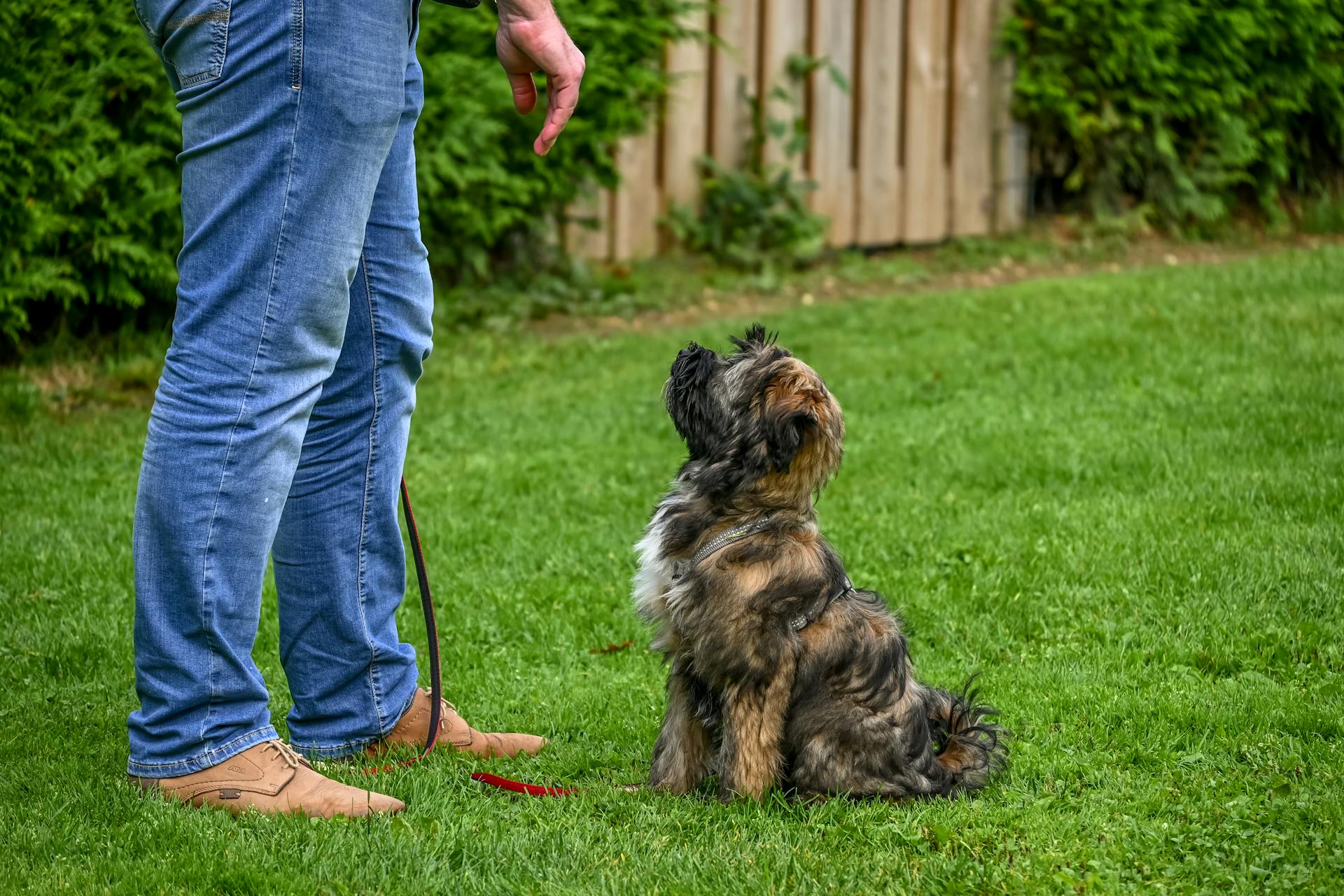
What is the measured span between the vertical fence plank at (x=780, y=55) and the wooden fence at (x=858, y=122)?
0.01 metres

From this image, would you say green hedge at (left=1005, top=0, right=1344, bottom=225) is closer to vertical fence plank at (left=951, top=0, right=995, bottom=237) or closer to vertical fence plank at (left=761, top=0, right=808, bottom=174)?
vertical fence plank at (left=951, top=0, right=995, bottom=237)

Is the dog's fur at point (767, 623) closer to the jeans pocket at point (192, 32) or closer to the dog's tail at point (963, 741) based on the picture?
the dog's tail at point (963, 741)

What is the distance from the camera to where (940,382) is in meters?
7.60

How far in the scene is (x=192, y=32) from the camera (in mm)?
2934

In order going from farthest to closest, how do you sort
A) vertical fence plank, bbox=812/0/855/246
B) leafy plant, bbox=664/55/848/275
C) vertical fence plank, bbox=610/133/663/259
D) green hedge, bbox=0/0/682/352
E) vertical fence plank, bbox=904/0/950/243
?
vertical fence plank, bbox=904/0/950/243
vertical fence plank, bbox=812/0/855/246
leafy plant, bbox=664/55/848/275
vertical fence plank, bbox=610/133/663/259
green hedge, bbox=0/0/682/352

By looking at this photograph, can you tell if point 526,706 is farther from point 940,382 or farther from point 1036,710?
point 940,382

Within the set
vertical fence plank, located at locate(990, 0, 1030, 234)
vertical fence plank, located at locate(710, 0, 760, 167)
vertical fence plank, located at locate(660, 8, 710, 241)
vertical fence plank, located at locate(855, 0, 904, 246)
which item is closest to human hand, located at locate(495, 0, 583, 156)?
vertical fence plank, located at locate(660, 8, 710, 241)

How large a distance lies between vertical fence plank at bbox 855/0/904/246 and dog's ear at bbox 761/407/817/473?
7.68 metres

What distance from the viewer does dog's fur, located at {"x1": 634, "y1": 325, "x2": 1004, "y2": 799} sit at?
11.0 feet

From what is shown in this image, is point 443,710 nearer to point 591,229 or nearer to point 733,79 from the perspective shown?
point 591,229

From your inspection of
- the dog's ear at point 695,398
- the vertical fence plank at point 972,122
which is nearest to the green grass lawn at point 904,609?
the dog's ear at point 695,398

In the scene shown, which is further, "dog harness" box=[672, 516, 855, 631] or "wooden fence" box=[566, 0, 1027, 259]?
"wooden fence" box=[566, 0, 1027, 259]

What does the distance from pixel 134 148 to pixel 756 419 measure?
471 cm

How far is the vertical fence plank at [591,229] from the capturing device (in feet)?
30.8
